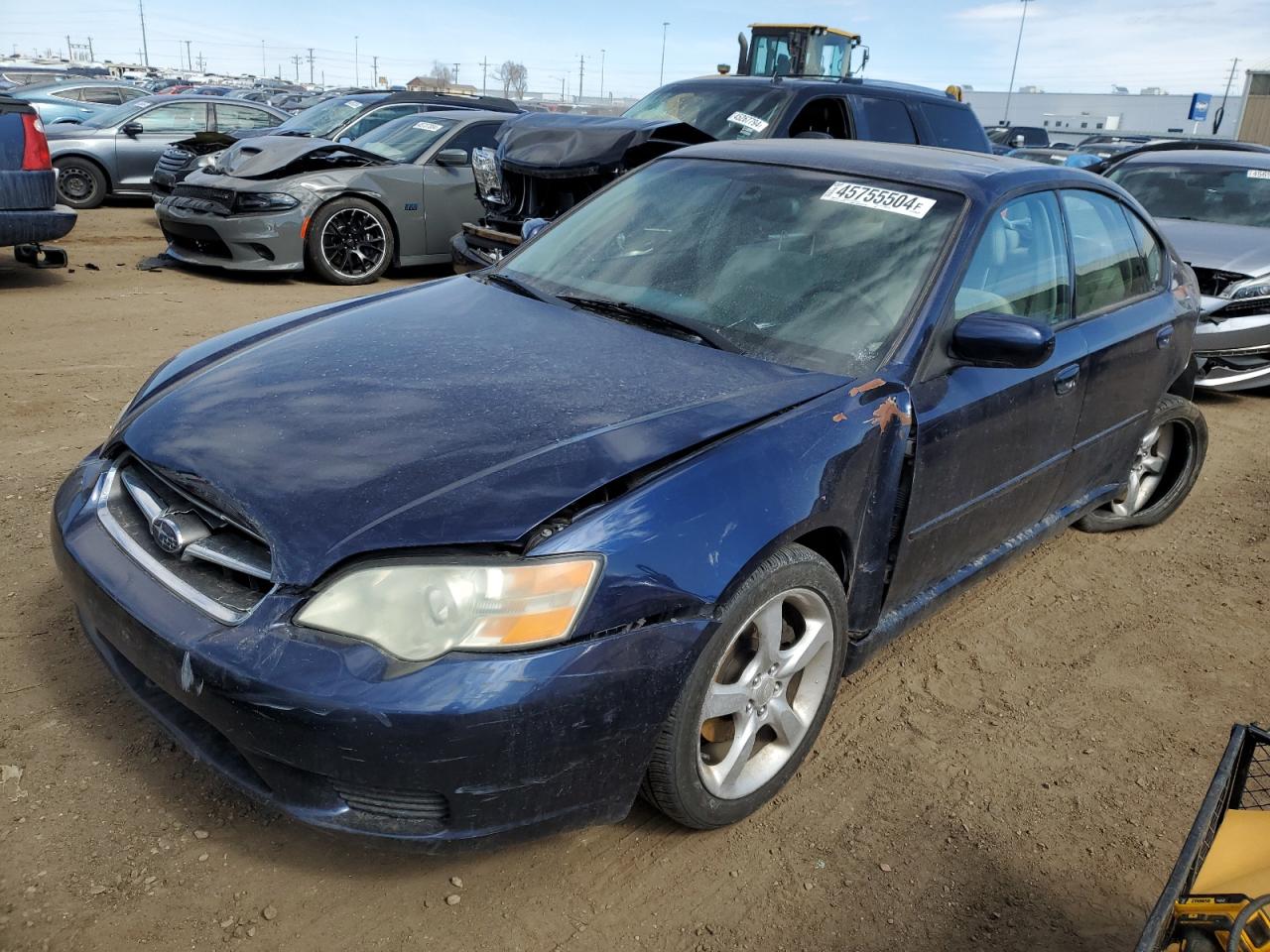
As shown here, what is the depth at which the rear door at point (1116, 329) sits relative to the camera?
3490mm

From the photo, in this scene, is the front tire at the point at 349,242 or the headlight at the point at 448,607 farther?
the front tire at the point at 349,242

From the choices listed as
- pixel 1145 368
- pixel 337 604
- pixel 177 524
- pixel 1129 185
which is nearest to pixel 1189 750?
pixel 1145 368

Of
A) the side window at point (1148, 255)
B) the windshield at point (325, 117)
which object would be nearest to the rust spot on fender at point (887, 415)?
the side window at point (1148, 255)

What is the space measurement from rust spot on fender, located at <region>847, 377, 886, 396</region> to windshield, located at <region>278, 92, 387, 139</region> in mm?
10016

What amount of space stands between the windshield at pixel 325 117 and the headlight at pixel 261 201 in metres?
3.39

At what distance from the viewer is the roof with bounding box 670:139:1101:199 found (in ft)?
10.1

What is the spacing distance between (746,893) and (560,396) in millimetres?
1244

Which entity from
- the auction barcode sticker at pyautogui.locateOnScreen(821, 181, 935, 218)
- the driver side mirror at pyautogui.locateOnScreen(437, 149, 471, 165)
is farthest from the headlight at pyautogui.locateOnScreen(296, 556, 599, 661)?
the driver side mirror at pyautogui.locateOnScreen(437, 149, 471, 165)

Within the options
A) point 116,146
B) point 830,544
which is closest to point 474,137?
point 116,146

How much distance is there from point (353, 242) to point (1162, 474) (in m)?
6.58

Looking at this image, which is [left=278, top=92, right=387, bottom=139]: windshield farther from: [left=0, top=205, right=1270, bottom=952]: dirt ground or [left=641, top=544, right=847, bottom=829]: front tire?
[left=641, top=544, right=847, bottom=829]: front tire

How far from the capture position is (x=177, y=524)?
85.4 inches

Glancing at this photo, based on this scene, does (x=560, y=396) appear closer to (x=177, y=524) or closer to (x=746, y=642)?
(x=746, y=642)

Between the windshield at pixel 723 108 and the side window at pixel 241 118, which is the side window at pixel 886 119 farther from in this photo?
the side window at pixel 241 118
